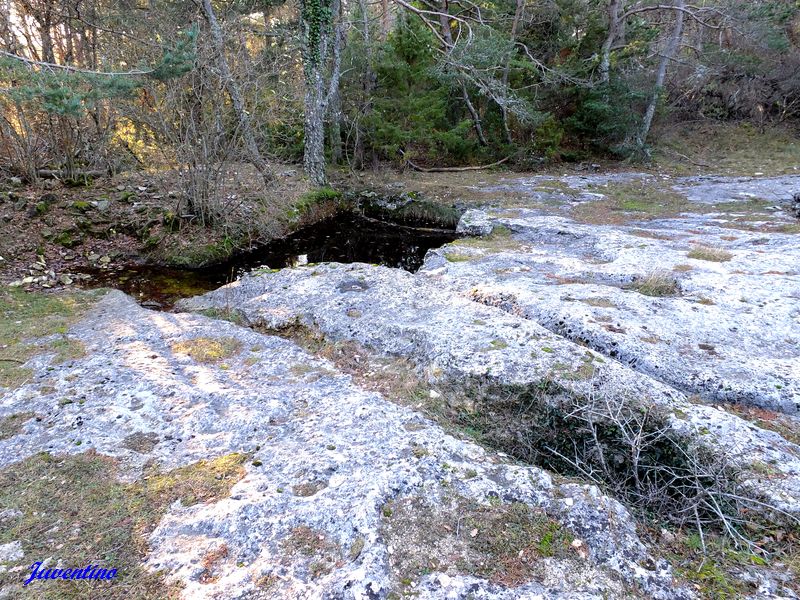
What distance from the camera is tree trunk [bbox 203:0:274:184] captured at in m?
9.45

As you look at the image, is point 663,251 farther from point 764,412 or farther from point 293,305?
point 293,305

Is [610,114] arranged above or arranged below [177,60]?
above

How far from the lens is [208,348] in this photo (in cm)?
547

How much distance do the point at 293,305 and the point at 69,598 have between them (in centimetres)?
435

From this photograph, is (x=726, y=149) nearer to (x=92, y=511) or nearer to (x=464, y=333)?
(x=464, y=333)

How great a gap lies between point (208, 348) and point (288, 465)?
249 centimetres

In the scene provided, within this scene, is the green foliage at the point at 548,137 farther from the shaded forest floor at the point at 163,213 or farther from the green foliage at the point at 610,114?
the shaded forest floor at the point at 163,213

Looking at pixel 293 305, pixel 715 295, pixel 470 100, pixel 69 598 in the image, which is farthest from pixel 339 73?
pixel 69 598

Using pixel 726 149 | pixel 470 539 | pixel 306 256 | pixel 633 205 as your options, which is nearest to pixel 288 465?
pixel 470 539

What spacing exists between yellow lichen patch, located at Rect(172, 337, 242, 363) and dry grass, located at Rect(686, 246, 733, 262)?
7.38m

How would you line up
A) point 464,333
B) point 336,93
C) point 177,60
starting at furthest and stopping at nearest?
1. point 336,93
2. point 177,60
3. point 464,333

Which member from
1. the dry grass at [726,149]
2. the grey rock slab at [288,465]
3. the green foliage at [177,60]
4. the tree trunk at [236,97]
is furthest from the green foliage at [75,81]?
the dry grass at [726,149]
